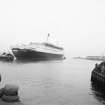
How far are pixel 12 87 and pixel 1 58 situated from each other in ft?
288

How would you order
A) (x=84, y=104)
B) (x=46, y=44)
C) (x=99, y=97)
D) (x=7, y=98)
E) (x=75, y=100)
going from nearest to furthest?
(x=7, y=98) < (x=84, y=104) < (x=75, y=100) < (x=99, y=97) < (x=46, y=44)

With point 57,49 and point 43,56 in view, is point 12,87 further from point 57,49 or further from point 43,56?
point 57,49

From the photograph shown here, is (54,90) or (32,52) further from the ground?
(32,52)

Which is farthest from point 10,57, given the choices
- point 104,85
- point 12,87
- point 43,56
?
point 12,87

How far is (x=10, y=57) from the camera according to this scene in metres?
93.6

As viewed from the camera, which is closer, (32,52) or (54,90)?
(54,90)

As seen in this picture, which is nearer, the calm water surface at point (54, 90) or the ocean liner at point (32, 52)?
A: the calm water surface at point (54, 90)

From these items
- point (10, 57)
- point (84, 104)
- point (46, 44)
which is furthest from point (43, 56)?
point (84, 104)

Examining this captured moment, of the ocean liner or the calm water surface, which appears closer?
the calm water surface

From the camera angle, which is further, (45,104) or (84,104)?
(84,104)

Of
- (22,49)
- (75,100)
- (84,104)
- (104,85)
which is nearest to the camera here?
(84,104)

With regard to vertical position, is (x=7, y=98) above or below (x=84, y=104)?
above

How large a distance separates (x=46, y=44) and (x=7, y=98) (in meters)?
95.6

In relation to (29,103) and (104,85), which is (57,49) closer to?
(104,85)
